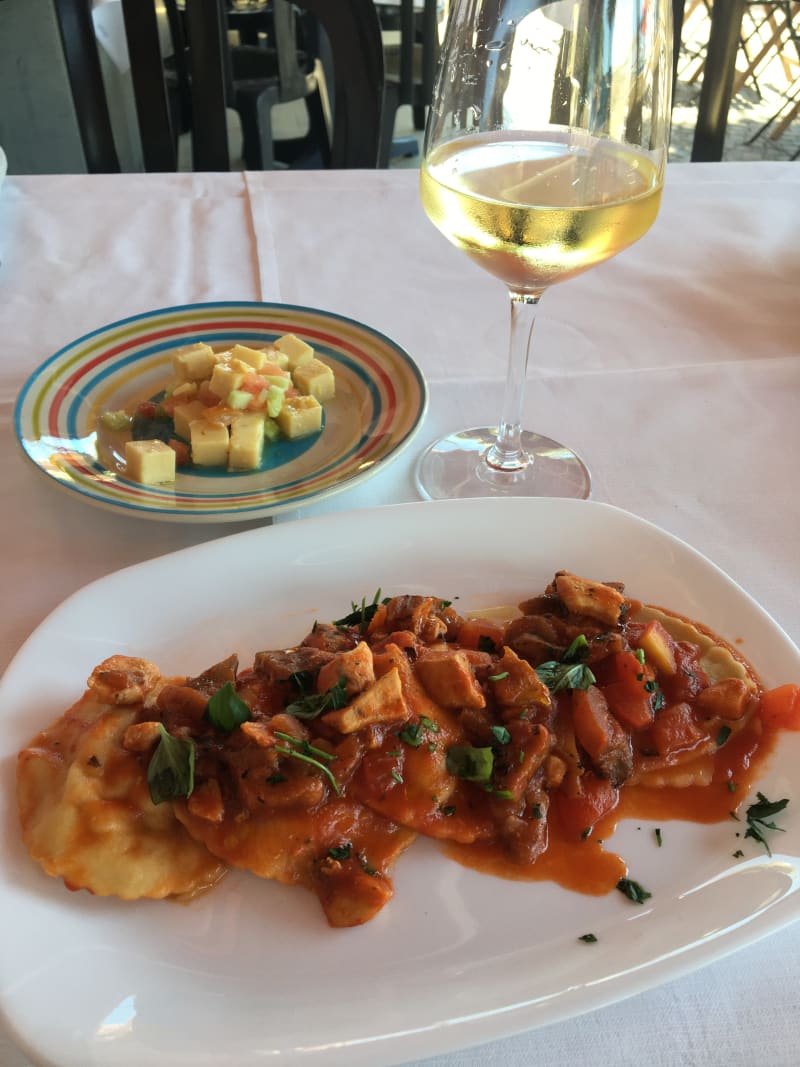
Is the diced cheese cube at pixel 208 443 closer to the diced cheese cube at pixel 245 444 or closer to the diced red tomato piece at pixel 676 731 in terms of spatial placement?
the diced cheese cube at pixel 245 444

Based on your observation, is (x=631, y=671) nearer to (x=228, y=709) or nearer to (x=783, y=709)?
(x=783, y=709)

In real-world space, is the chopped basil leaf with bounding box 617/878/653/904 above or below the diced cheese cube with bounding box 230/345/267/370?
below

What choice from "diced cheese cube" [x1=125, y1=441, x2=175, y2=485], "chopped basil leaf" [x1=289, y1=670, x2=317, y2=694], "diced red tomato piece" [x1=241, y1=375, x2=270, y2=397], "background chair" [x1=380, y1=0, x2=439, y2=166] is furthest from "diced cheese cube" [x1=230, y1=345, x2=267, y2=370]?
"background chair" [x1=380, y1=0, x2=439, y2=166]

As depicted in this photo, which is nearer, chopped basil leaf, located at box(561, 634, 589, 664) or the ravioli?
the ravioli

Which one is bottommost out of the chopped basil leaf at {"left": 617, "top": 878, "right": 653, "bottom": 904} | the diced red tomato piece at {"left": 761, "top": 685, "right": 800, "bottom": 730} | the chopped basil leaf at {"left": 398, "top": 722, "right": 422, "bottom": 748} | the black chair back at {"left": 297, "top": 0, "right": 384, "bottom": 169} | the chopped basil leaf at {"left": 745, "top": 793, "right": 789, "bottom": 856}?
the chopped basil leaf at {"left": 617, "top": 878, "right": 653, "bottom": 904}

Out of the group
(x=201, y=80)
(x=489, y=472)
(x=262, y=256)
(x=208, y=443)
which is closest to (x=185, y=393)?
(x=208, y=443)

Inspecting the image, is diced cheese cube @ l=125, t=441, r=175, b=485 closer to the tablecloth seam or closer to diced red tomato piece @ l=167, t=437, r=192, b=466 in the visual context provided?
diced red tomato piece @ l=167, t=437, r=192, b=466
